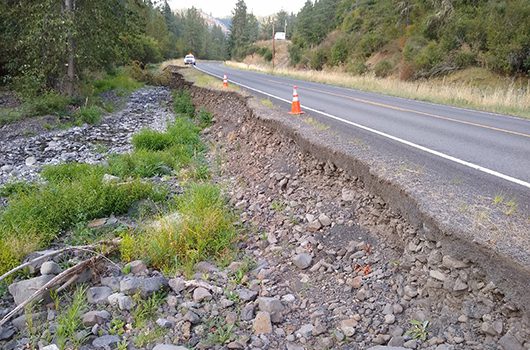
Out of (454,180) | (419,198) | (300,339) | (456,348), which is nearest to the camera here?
(456,348)

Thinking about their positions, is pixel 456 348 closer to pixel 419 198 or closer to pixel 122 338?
pixel 419 198

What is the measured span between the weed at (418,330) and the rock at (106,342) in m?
2.48

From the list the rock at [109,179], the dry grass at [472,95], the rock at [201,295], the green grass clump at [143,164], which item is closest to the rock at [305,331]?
the rock at [201,295]

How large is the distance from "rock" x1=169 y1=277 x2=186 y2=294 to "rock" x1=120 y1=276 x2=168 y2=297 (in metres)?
Answer: 0.06

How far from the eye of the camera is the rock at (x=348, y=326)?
11.2ft

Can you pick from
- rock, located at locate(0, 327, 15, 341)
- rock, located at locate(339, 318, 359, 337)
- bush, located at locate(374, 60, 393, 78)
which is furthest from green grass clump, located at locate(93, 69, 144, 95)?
rock, located at locate(339, 318, 359, 337)

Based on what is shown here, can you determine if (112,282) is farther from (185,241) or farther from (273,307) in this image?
(273,307)

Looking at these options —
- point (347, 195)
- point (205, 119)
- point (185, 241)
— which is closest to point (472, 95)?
point (205, 119)

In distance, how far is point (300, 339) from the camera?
3.52 metres

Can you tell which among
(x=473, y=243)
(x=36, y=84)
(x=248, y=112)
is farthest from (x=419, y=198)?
(x=36, y=84)

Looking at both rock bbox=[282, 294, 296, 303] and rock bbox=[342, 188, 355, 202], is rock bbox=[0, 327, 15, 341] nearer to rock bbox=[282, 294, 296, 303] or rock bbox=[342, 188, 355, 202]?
rock bbox=[282, 294, 296, 303]

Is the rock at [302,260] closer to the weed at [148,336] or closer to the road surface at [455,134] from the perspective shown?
the weed at [148,336]

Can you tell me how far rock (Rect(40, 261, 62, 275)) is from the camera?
459cm

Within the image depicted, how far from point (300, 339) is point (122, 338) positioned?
160cm
